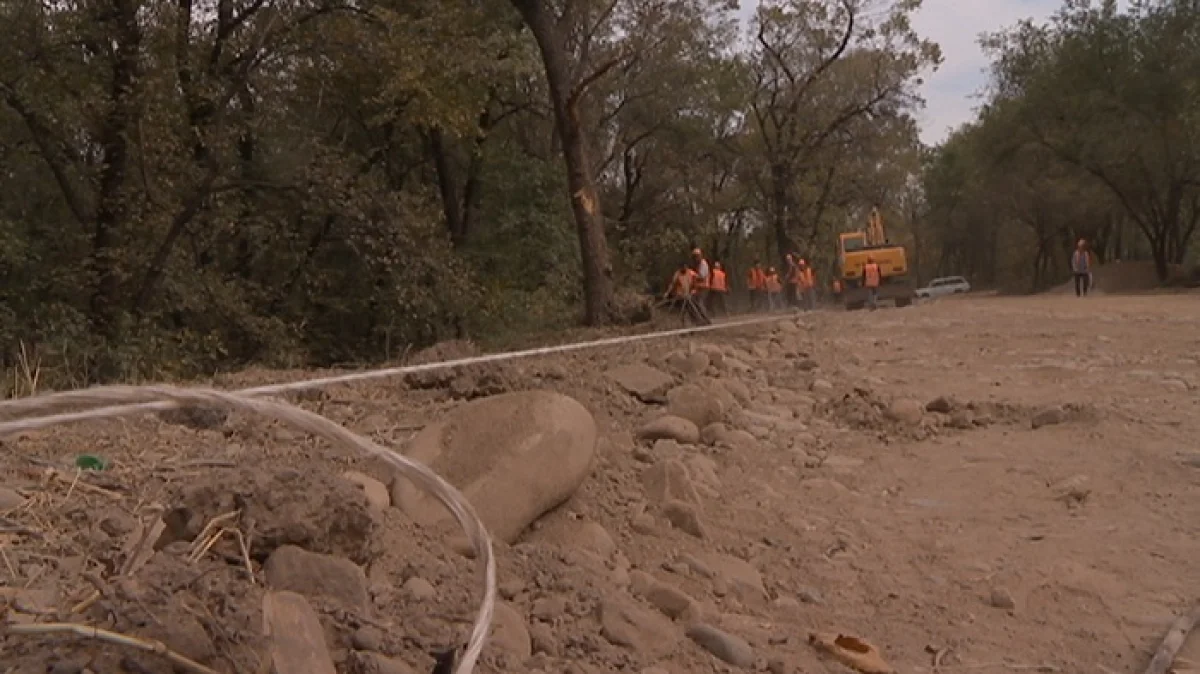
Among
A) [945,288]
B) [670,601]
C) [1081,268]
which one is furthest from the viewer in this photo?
[945,288]

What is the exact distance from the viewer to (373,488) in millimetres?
3072

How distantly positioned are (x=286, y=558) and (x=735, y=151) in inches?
1169

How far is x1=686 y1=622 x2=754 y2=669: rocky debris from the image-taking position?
301 centimetres

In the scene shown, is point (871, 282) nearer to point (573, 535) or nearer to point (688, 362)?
point (688, 362)

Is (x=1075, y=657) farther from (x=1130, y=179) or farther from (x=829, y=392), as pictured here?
(x=1130, y=179)

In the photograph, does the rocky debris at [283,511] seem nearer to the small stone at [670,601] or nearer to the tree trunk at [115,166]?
the small stone at [670,601]

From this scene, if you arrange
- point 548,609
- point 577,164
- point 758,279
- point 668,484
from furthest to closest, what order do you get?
point 758,279 < point 577,164 < point 668,484 < point 548,609

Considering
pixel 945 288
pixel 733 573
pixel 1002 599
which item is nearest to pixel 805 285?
pixel 945 288

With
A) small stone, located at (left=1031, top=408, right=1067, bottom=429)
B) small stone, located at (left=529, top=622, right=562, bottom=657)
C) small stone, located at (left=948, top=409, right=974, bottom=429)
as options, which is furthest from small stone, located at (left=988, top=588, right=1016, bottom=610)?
small stone, located at (left=1031, top=408, right=1067, bottom=429)

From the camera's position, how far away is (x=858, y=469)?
5.71 meters

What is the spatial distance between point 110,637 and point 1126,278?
31333mm

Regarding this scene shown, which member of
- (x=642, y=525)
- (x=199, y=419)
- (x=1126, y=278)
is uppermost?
(x=199, y=419)

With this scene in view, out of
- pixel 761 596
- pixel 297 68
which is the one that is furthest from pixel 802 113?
pixel 761 596

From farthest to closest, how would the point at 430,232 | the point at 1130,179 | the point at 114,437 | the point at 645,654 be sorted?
the point at 1130,179 → the point at 430,232 → the point at 114,437 → the point at 645,654
